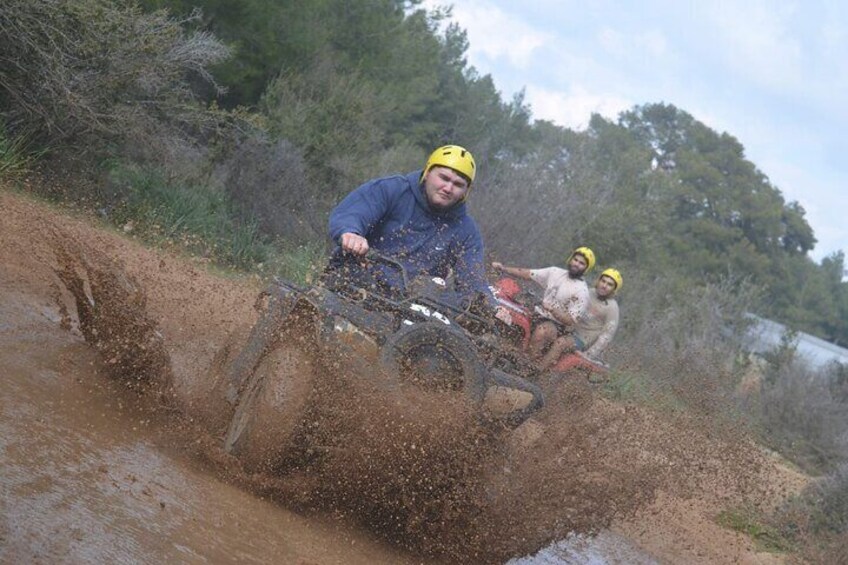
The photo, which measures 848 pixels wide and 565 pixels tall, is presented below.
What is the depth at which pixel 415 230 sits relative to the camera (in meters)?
7.32

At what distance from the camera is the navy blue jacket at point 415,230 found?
712 cm

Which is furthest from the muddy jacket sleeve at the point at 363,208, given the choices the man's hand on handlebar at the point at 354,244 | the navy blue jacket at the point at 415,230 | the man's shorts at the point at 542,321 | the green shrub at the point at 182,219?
the green shrub at the point at 182,219

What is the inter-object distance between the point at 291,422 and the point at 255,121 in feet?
37.7

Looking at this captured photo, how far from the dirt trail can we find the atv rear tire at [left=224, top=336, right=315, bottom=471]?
0.11m

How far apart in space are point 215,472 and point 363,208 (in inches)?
83.5

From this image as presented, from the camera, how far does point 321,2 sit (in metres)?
23.5

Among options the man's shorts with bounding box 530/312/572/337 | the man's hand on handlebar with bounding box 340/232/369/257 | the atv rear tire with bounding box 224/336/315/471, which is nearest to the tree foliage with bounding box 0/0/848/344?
the man's shorts with bounding box 530/312/572/337

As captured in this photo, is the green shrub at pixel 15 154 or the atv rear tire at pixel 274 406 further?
the green shrub at pixel 15 154

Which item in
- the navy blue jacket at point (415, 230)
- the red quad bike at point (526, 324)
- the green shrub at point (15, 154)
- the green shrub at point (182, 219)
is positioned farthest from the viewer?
the green shrub at point (182, 219)

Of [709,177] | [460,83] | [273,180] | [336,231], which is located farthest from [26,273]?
[709,177]

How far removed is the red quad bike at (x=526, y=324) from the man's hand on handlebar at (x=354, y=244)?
445cm

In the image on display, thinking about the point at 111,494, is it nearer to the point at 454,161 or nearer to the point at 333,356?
the point at 333,356

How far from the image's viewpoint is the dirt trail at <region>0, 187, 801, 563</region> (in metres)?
4.68

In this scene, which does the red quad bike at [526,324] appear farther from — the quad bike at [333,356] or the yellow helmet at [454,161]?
the quad bike at [333,356]
